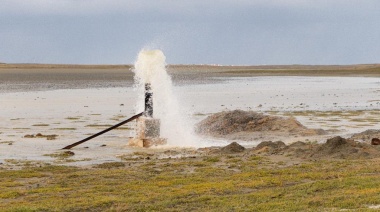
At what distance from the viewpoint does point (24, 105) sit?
141ft

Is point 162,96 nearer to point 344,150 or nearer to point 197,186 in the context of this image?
point 344,150

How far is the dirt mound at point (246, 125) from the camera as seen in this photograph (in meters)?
26.5

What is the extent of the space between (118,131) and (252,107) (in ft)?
53.0

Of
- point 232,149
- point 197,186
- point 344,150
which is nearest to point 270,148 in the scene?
point 232,149

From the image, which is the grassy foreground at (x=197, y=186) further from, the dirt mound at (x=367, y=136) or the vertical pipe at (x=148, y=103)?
the dirt mound at (x=367, y=136)

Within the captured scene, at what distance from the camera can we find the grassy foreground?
39.6ft

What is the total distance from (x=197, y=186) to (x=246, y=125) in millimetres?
13083

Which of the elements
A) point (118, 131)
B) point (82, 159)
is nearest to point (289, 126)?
point (118, 131)

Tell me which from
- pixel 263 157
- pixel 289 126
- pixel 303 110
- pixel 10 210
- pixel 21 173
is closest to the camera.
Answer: pixel 10 210

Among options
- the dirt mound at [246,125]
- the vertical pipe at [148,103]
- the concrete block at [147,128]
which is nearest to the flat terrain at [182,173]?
the dirt mound at [246,125]

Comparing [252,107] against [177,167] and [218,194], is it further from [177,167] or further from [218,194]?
[218,194]

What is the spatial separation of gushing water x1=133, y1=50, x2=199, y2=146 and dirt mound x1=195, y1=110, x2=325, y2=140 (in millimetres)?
1791

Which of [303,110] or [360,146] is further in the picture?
[303,110]

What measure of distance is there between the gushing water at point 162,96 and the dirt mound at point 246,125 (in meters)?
1.79
